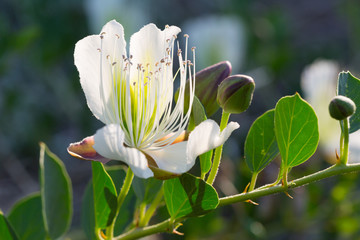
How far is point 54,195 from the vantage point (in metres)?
0.92

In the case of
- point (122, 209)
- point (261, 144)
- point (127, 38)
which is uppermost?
point (127, 38)

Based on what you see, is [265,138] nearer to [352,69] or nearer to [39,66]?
[39,66]

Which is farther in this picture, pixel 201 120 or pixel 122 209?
pixel 122 209

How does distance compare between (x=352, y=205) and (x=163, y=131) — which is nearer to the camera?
(x=163, y=131)

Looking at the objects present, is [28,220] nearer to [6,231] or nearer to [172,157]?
[6,231]

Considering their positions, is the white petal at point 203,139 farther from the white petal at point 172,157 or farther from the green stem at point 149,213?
the green stem at point 149,213

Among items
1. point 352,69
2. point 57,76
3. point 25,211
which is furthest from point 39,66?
point 352,69

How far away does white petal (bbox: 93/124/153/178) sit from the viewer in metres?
0.64

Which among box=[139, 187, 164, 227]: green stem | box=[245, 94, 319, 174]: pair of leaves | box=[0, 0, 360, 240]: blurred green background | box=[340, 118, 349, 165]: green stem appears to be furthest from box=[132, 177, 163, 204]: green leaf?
box=[0, 0, 360, 240]: blurred green background

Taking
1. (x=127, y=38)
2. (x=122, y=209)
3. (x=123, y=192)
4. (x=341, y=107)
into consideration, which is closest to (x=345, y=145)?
(x=341, y=107)

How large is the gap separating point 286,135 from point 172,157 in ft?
0.50

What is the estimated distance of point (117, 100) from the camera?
0.74 metres

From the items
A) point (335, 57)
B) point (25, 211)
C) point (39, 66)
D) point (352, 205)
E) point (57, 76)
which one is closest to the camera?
point (25, 211)

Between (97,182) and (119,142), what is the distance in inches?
5.2
